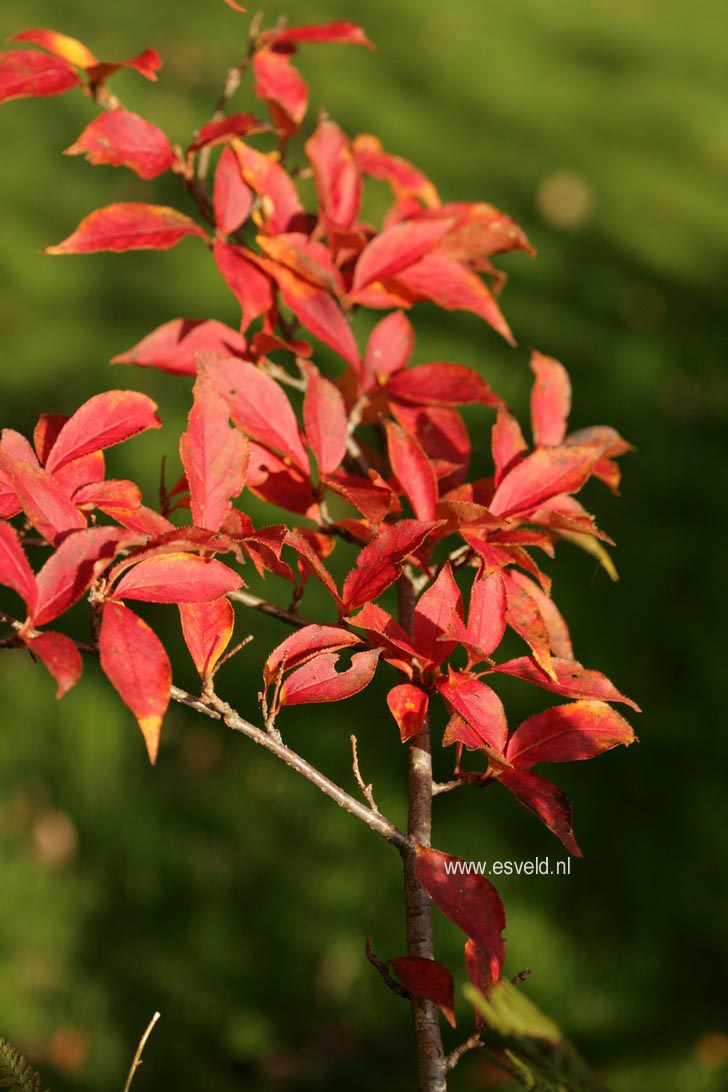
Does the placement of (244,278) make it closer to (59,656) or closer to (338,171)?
(338,171)

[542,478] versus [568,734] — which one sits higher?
[542,478]

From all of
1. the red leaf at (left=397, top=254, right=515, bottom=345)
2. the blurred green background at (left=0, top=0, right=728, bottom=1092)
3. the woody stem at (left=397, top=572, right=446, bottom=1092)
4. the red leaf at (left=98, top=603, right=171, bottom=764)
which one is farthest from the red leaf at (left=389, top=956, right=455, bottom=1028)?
the blurred green background at (left=0, top=0, right=728, bottom=1092)

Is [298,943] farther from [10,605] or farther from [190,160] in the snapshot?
[190,160]

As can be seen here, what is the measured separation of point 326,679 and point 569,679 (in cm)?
18

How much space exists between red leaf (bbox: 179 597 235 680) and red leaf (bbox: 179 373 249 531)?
0.06m

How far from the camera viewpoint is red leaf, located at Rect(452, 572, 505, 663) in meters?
0.79

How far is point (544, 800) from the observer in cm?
75

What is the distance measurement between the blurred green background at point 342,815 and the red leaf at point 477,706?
1.15m

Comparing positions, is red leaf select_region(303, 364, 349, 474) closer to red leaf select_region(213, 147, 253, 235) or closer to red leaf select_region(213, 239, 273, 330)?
red leaf select_region(213, 239, 273, 330)

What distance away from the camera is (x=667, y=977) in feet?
5.94

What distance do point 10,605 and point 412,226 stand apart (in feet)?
5.24

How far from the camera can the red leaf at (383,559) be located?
0.76m

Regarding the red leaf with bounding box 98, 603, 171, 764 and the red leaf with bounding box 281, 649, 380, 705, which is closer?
the red leaf with bounding box 98, 603, 171, 764

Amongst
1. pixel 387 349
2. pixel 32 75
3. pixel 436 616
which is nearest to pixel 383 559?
pixel 436 616
